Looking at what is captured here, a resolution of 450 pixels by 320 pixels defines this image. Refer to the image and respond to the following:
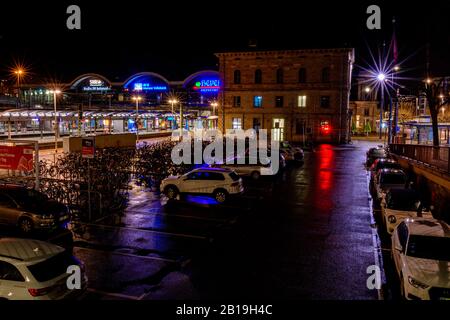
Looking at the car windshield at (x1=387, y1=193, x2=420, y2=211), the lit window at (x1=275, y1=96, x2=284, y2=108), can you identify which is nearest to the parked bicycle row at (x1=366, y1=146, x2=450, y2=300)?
the car windshield at (x1=387, y1=193, x2=420, y2=211)

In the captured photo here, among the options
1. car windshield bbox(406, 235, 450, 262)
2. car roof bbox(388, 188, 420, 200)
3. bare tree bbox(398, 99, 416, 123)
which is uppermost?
bare tree bbox(398, 99, 416, 123)

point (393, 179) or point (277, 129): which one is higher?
point (277, 129)

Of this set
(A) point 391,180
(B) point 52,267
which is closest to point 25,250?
(B) point 52,267

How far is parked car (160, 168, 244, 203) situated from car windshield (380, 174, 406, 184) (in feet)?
24.2

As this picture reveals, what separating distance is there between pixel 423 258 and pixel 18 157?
15.5 metres

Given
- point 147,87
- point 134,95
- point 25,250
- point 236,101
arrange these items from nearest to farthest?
point 25,250 → point 236,101 → point 134,95 → point 147,87

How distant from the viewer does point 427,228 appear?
36.5ft

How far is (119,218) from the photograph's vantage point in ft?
55.4

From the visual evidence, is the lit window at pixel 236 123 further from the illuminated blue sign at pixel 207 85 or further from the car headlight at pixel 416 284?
the car headlight at pixel 416 284

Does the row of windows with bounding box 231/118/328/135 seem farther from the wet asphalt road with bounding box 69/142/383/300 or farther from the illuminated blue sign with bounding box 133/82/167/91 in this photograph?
the wet asphalt road with bounding box 69/142/383/300

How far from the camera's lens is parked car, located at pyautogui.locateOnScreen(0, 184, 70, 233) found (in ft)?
46.6

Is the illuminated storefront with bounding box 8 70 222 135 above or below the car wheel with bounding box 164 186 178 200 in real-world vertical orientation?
above

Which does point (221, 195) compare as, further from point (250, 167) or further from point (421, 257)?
point (421, 257)

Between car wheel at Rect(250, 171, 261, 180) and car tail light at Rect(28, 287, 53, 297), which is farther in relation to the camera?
car wheel at Rect(250, 171, 261, 180)
